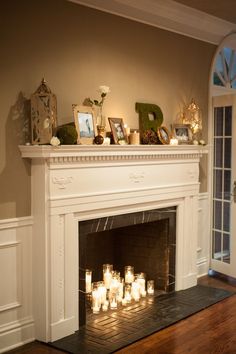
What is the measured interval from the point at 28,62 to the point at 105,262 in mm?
2082

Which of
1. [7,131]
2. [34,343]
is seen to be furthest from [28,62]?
[34,343]

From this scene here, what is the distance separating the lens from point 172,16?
439 centimetres

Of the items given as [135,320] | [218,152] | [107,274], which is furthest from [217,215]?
[135,320]

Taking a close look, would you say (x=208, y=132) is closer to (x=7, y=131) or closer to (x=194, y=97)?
(x=194, y=97)

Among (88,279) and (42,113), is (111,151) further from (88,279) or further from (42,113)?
(88,279)

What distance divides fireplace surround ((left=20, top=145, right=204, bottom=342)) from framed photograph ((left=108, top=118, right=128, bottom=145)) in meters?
0.16

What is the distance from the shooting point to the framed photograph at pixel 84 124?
3.47 meters

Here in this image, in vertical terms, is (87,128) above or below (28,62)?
below

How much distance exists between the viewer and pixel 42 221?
330cm

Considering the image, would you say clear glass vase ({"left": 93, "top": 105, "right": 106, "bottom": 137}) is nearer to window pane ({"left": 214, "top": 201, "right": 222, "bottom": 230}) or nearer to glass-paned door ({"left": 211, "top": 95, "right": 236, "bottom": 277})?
glass-paned door ({"left": 211, "top": 95, "right": 236, "bottom": 277})

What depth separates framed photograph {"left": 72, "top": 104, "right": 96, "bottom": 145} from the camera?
11.4 feet

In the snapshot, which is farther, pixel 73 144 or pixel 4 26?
pixel 73 144

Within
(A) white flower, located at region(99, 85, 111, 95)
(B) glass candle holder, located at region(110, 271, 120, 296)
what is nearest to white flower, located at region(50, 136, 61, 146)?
(A) white flower, located at region(99, 85, 111, 95)

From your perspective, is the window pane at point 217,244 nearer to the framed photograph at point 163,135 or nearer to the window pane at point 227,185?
the window pane at point 227,185
